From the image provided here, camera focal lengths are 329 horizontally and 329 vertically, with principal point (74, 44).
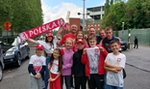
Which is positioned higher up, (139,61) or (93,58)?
(93,58)

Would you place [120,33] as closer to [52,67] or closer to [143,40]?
[143,40]

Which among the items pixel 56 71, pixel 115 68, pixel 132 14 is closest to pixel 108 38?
pixel 115 68

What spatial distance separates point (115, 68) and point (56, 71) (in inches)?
59.3

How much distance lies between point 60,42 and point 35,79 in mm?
1173

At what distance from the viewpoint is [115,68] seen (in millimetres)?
6172

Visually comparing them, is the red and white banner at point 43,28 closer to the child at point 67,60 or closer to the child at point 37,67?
the child at point 37,67

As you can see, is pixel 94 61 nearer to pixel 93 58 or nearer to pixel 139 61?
pixel 93 58

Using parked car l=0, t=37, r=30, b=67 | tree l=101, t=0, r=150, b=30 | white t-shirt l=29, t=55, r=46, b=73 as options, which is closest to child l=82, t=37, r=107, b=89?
white t-shirt l=29, t=55, r=46, b=73

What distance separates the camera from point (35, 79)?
7.34 metres

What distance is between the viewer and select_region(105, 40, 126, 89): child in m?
6.16

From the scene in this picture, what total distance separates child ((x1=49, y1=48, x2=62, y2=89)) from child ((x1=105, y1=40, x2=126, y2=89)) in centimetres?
127

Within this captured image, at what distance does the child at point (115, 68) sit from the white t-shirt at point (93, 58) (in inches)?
26.7

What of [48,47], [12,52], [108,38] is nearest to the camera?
[108,38]

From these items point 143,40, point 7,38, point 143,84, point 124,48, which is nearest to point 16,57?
point 7,38
